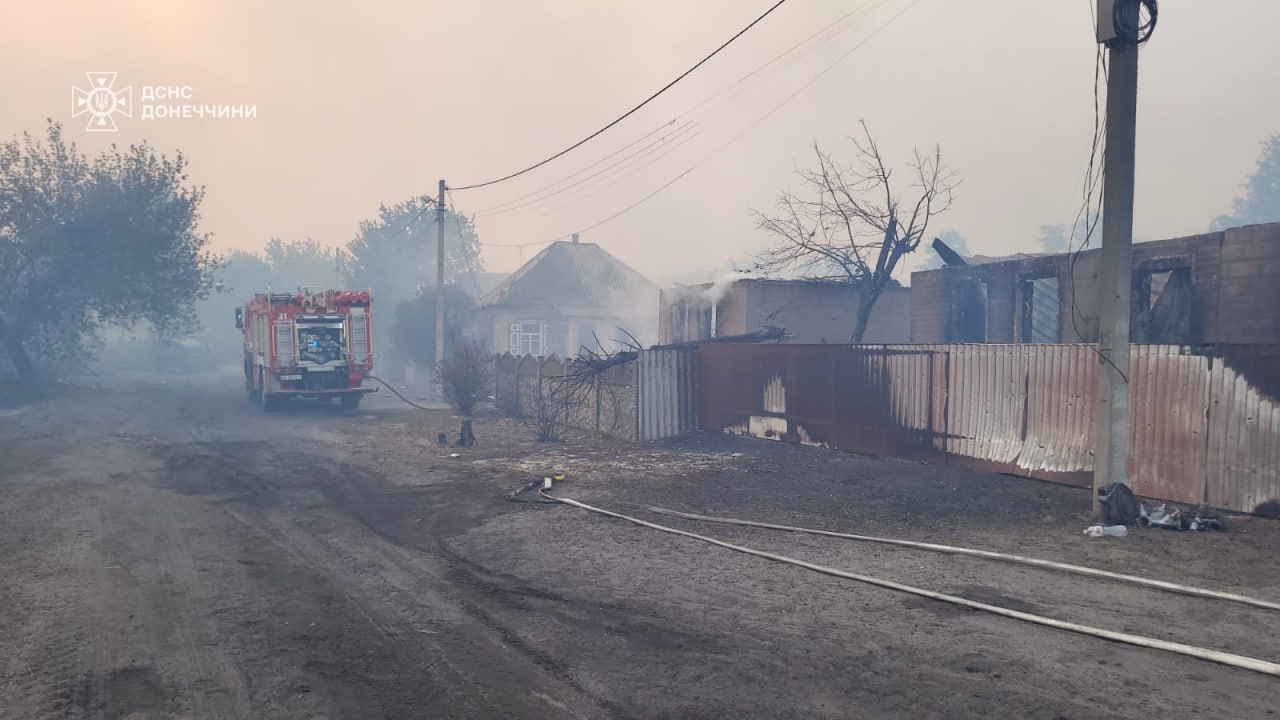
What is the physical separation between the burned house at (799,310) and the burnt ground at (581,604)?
12599 millimetres

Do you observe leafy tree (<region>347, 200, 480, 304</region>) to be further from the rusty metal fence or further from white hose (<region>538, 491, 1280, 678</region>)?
white hose (<region>538, 491, 1280, 678</region>)

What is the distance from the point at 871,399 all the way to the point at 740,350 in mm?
3433

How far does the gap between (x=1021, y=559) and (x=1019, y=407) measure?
171 inches

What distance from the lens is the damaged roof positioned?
41.1 m

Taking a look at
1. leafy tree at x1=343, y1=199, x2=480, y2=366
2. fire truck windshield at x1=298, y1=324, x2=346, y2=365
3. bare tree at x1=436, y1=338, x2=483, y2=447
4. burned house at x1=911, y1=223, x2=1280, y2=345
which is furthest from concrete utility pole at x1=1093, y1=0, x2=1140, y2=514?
leafy tree at x1=343, y1=199, x2=480, y2=366

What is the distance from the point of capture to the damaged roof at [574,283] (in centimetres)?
4106

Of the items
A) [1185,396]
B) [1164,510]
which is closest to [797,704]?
[1164,510]

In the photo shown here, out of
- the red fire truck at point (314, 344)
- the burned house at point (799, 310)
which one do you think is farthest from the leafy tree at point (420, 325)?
the burned house at point (799, 310)

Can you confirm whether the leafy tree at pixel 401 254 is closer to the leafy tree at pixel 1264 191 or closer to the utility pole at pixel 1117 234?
the utility pole at pixel 1117 234

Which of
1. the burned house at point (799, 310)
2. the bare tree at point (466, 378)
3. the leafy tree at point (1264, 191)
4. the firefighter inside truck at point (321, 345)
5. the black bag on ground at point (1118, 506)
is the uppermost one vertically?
the leafy tree at point (1264, 191)

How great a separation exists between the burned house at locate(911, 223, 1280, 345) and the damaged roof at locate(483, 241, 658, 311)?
22.6m

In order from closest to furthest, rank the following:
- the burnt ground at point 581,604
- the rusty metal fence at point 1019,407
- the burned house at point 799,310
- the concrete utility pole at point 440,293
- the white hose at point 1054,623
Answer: the burnt ground at point 581,604, the white hose at point 1054,623, the rusty metal fence at point 1019,407, the burned house at point 799,310, the concrete utility pole at point 440,293

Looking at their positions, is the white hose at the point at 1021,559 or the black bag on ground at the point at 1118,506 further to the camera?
the black bag on ground at the point at 1118,506

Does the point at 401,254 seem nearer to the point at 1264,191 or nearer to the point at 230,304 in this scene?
the point at 230,304
